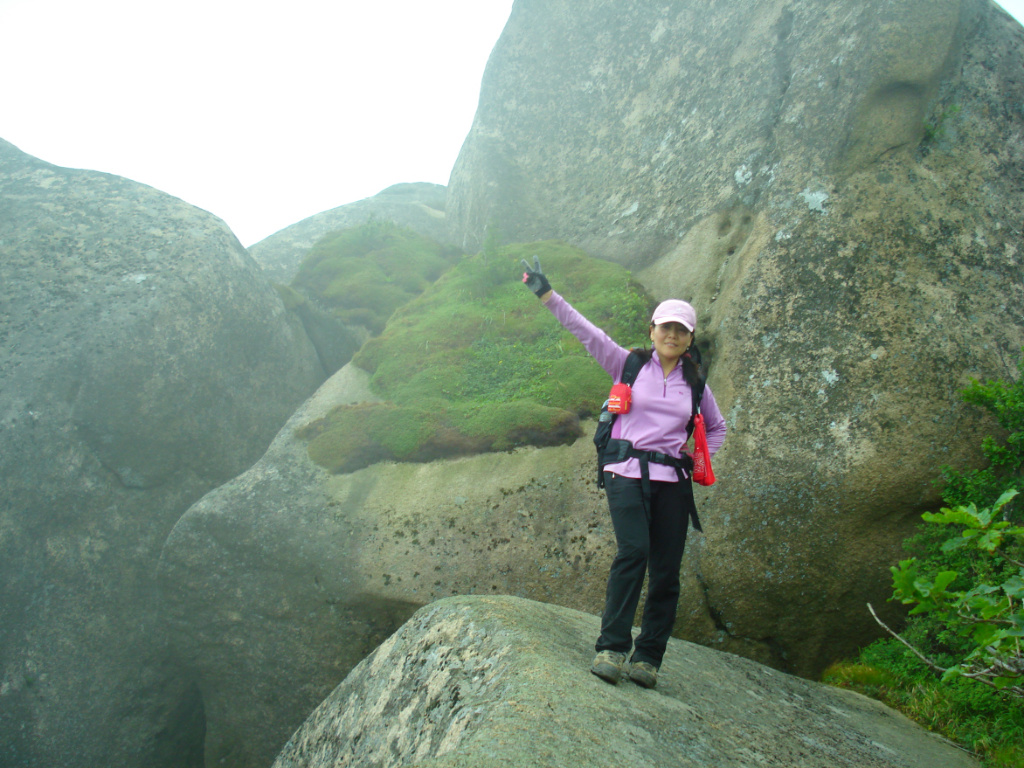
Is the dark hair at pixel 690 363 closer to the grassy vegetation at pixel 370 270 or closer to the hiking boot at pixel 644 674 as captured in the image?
the hiking boot at pixel 644 674

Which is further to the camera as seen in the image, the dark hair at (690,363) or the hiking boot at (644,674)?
the dark hair at (690,363)

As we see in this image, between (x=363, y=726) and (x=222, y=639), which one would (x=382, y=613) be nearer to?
(x=222, y=639)

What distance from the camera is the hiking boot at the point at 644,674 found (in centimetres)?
519

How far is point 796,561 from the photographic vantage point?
8.46 meters

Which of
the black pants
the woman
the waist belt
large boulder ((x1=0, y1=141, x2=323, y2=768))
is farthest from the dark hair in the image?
large boulder ((x1=0, y1=141, x2=323, y2=768))

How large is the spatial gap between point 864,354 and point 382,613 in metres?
7.72

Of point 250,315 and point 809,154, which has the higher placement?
point 809,154

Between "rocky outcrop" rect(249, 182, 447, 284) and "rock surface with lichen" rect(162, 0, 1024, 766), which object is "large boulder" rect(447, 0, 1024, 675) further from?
"rocky outcrop" rect(249, 182, 447, 284)

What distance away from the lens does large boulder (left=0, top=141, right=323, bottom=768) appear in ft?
37.2

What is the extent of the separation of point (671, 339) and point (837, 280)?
16.7ft

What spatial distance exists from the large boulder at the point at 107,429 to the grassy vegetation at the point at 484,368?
2952mm

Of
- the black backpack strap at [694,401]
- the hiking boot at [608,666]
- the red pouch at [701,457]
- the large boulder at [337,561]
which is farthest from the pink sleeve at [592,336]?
the large boulder at [337,561]

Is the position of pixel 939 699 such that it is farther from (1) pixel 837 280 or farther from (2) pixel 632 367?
(1) pixel 837 280

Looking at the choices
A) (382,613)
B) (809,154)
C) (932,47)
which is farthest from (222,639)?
(932,47)
